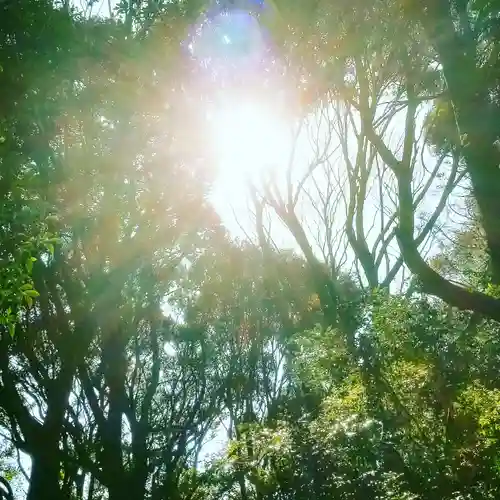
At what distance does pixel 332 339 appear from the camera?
25.8 ft

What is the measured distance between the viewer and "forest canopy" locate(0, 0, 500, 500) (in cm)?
583

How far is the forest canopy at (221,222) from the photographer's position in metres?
5.83

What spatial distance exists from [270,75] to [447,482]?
7.23 metres

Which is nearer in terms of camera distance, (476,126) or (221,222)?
(476,126)

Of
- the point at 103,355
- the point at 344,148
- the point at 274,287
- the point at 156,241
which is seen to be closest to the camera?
the point at 156,241

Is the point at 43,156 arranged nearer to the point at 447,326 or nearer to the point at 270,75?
the point at 270,75

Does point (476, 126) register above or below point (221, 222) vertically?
below

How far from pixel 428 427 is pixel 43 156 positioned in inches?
230

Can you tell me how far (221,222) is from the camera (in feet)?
42.8

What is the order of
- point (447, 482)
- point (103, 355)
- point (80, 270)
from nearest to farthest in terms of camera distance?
1. point (447, 482)
2. point (80, 270)
3. point (103, 355)

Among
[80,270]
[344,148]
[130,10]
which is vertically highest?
[344,148]

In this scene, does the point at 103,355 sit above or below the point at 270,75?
below

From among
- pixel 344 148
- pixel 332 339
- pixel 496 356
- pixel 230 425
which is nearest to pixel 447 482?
pixel 496 356

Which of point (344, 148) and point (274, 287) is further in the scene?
point (274, 287)
